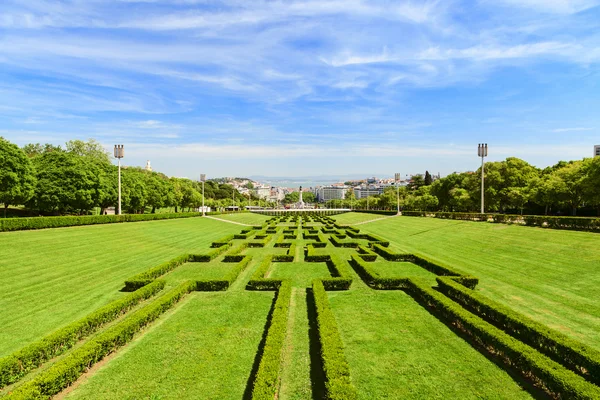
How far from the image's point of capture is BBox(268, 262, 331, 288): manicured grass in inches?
654

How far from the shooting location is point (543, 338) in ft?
27.9

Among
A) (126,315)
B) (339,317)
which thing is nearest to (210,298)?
(126,315)

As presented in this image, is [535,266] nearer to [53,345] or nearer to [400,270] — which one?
[400,270]

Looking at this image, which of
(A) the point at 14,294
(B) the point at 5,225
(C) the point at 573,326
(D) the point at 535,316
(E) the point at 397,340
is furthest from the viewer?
(B) the point at 5,225

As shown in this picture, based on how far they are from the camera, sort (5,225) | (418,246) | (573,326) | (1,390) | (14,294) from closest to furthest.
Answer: (1,390) < (573,326) < (14,294) < (5,225) < (418,246)

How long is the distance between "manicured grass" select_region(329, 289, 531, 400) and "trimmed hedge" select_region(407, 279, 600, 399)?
423 mm

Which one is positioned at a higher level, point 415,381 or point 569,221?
point 569,221

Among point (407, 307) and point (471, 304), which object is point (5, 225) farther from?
point (471, 304)

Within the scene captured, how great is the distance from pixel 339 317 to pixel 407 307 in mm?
2973

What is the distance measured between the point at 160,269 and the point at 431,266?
50.1ft

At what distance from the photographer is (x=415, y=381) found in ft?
24.4

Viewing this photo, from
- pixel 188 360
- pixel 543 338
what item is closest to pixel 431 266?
pixel 543 338

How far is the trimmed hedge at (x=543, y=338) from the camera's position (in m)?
7.43

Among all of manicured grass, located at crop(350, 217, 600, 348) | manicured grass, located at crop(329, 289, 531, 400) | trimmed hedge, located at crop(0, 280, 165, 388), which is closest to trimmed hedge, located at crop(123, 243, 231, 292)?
trimmed hedge, located at crop(0, 280, 165, 388)
